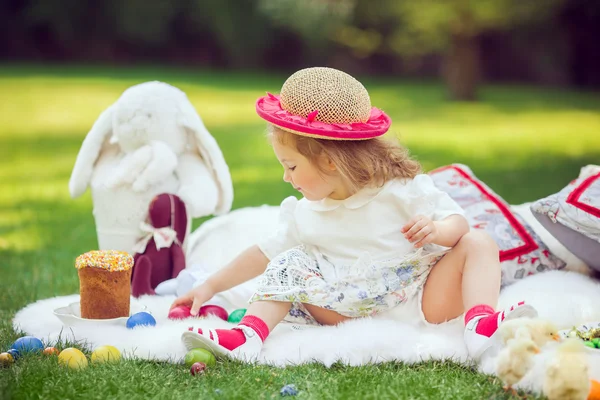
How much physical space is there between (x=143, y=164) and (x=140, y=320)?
0.82 metres

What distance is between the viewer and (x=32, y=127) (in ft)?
28.6

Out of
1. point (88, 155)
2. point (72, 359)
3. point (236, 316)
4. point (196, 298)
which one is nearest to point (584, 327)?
point (236, 316)

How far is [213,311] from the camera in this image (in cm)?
256

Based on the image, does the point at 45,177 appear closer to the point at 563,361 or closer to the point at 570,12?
the point at 563,361

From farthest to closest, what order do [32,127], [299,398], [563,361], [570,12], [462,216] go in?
[570,12], [32,127], [462,216], [299,398], [563,361]

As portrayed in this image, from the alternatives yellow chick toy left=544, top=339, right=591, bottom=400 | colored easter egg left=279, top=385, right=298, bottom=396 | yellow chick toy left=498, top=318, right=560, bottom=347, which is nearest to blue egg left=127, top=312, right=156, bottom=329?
colored easter egg left=279, top=385, right=298, bottom=396

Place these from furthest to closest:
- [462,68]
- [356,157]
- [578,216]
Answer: [462,68], [578,216], [356,157]

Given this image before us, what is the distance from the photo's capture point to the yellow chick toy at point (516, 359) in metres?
1.72

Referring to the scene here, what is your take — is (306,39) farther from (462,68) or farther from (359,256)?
(359,256)

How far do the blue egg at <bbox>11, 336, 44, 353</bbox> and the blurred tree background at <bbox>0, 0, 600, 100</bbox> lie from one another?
10288 mm

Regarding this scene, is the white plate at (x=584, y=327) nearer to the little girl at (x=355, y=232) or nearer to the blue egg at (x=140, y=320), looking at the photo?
the little girl at (x=355, y=232)

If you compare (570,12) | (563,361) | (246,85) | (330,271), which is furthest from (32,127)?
(570,12)

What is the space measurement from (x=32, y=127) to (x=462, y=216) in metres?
7.47

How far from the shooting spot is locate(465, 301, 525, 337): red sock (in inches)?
79.1
